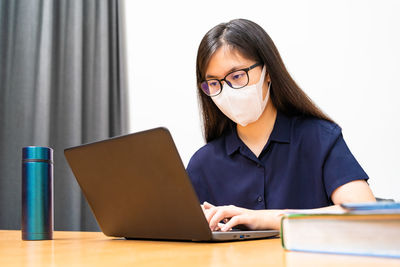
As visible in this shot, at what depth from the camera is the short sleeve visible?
1.16 m

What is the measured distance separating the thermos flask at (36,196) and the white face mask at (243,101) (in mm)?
613

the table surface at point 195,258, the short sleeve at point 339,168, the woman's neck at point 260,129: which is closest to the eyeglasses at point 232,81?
the woman's neck at point 260,129

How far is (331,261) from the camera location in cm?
42

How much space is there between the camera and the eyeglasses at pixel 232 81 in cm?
135

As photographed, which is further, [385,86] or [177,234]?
[385,86]

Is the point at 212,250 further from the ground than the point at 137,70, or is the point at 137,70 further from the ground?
the point at 137,70

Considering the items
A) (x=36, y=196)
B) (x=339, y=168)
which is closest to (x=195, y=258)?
(x=36, y=196)

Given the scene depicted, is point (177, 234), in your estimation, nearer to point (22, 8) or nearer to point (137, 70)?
point (22, 8)

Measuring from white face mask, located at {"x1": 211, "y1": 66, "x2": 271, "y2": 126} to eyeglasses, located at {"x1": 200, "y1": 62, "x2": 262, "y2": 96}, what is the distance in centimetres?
1

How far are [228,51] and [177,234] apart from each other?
74cm

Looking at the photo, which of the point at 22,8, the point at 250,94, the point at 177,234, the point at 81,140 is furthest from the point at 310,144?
the point at 22,8

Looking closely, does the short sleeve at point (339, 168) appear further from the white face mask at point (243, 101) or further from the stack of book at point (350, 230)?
the stack of book at point (350, 230)

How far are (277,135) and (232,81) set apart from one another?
23 cm

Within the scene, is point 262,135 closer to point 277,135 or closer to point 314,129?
point 277,135
